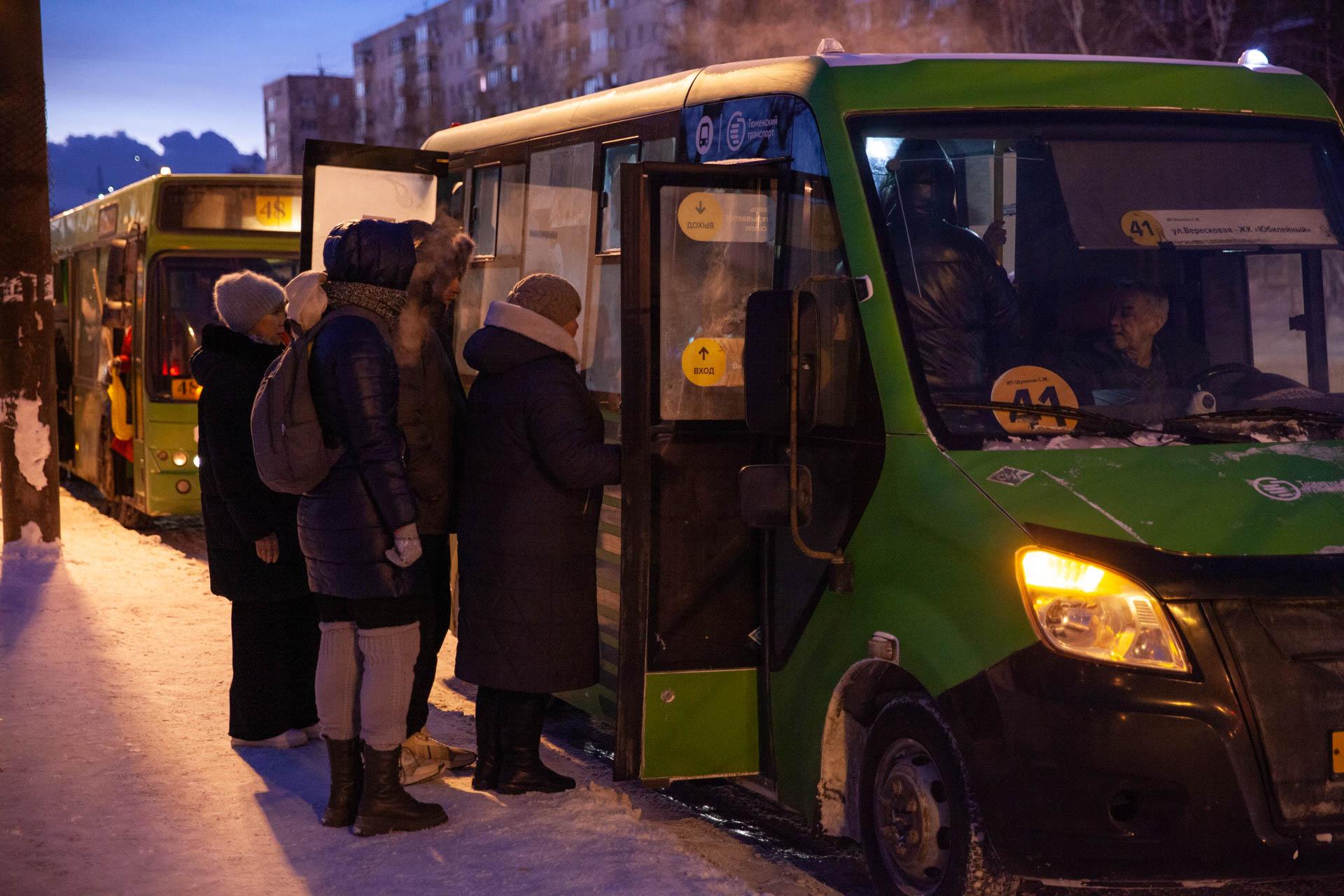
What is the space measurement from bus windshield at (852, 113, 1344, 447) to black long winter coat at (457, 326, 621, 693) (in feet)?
4.47

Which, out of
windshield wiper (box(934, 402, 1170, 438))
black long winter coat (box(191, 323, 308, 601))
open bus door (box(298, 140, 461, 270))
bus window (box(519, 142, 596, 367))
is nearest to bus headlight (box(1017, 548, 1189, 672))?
windshield wiper (box(934, 402, 1170, 438))

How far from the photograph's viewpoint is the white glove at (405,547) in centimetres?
560

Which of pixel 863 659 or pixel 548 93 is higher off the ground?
pixel 548 93

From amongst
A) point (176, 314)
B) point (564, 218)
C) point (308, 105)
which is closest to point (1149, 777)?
point (564, 218)

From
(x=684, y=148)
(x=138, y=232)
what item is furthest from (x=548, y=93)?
(x=684, y=148)

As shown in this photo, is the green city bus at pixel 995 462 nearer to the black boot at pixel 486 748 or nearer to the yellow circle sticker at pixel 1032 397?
the yellow circle sticker at pixel 1032 397

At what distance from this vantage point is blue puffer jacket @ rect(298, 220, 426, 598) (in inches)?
220

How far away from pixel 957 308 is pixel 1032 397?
0.36 meters

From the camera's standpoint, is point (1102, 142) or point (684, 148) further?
point (684, 148)

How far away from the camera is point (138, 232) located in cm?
1515

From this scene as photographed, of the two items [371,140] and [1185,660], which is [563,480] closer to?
[1185,660]

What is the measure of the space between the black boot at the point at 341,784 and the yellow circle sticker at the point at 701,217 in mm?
2107

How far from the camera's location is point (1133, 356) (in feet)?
17.0

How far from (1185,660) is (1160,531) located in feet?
1.14
